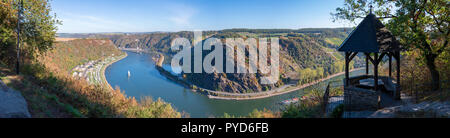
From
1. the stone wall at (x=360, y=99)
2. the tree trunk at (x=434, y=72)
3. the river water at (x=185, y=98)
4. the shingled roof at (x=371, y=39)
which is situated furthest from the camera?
the river water at (x=185, y=98)

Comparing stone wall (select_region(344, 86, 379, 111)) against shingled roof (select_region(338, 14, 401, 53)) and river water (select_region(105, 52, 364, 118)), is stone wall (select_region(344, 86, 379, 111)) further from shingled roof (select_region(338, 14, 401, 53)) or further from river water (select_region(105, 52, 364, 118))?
river water (select_region(105, 52, 364, 118))

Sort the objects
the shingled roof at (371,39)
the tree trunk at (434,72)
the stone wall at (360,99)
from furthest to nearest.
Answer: the tree trunk at (434,72), the shingled roof at (371,39), the stone wall at (360,99)

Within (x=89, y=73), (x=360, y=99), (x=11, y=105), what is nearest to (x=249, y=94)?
(x=89, y=73)

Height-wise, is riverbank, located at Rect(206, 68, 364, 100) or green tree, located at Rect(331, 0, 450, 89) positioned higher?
green tree, located at Rect(331, 0, 450, 89)

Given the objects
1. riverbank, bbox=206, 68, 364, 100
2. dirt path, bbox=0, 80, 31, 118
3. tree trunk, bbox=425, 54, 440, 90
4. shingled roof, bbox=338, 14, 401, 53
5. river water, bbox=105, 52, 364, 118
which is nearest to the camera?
dirt path, bbox=0, 80, 31, 118

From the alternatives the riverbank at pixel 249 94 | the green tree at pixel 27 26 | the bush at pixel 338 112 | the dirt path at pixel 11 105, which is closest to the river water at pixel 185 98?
the riverbank at pixel 249 94

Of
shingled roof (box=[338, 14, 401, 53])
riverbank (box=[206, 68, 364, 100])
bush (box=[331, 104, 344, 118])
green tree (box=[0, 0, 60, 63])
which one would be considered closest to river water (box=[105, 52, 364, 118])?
riverbank (box=[206, 68, 364, 100])

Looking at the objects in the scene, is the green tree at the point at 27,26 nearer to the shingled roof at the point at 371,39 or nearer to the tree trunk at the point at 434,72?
the shingled roof at the point at 371,39
